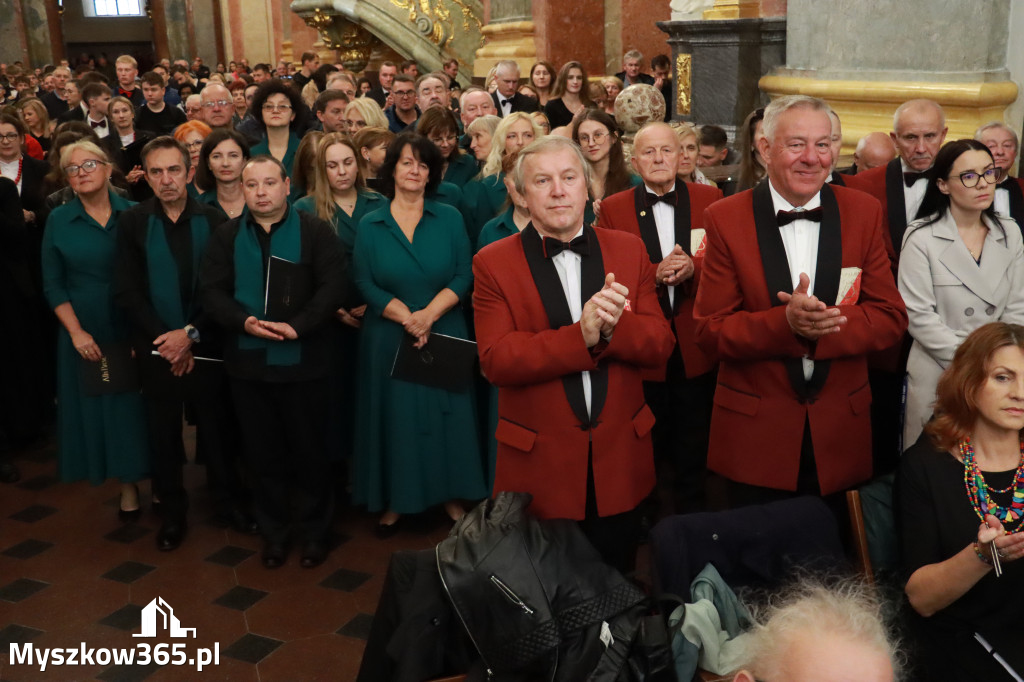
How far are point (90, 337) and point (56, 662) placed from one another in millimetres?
1549

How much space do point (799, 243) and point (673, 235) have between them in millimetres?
1167

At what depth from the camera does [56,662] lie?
3.93 m

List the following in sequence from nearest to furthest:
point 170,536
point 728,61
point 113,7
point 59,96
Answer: point 170,536, point 728,61, point 59,96, point 113,7

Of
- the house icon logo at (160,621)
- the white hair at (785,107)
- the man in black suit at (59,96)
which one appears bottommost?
the house icon logo at (160,621)

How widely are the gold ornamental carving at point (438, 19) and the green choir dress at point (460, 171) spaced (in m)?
11.0

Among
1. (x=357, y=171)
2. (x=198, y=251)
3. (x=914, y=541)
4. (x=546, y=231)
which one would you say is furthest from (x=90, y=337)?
(x=914, y=541)

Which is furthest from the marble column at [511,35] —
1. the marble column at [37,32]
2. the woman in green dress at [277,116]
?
the marble column at [37,32]

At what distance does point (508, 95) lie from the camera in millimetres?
9359

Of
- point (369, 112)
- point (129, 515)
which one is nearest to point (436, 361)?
point (129, 515)

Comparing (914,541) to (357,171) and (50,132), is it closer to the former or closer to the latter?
(357,171)

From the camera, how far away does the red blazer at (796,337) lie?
3.19m

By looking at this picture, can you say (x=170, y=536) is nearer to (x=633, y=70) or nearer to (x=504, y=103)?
(x=504, y=103)

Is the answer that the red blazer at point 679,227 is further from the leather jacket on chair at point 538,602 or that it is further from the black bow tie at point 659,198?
the leather jacket on chair at point 538,602

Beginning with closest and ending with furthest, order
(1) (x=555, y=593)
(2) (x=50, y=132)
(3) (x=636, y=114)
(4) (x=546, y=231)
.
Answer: (1) (x=555, y=593) < (4) (x=546, y=231) < (3) (x=636, y=114) < (2) (x=50, y=132)
